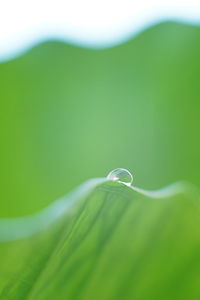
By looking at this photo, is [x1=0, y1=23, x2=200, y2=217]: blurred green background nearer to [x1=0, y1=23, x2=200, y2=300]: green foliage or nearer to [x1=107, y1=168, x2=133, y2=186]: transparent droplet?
[x1=0, y1=23, x2=200, y2=300]: green foliage

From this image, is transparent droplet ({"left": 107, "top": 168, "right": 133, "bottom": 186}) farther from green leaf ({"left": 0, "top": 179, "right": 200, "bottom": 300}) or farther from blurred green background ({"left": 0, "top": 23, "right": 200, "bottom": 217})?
blurred green background ({"left": 0, "top": 23, "right": 200, "bottom": 217})

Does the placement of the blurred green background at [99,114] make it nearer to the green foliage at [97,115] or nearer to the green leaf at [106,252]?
the green foliage at [97,115]

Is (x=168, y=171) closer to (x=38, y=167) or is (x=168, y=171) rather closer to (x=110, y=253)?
(x=38, y=167)

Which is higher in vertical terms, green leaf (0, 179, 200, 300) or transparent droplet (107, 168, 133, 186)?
transparent droplet (107, 168, 133, 186)

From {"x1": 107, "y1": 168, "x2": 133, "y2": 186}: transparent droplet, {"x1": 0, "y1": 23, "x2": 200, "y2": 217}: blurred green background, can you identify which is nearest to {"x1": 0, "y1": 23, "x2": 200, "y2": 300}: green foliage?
A: {"x1": 0, "y1": 23, "x2": 200, "y2": 217}: blurred green background

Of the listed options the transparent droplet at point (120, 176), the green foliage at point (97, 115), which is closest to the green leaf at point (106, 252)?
the transparent droplet at point (120, 176)

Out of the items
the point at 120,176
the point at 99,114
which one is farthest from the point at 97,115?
the point at 120,176

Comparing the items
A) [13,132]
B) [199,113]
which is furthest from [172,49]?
[13,132]

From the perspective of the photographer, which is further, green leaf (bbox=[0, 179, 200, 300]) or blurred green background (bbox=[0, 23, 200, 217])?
blurred green background (bbox=[0, 23, 200, 217])
